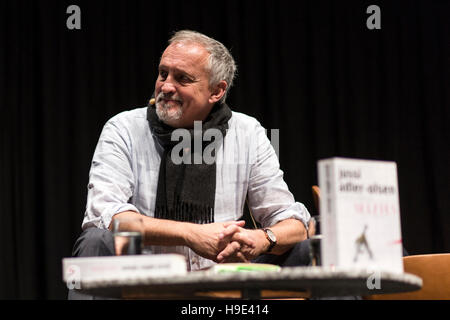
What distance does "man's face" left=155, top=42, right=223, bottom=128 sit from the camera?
2193 millimetres

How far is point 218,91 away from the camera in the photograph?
2.36 meters

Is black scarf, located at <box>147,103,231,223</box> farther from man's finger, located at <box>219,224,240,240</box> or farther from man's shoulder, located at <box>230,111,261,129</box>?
man's finger, located at <box>219,224,240,240</box>

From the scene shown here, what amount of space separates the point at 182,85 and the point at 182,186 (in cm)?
36

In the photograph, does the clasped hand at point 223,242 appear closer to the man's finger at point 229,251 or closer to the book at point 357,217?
the man's finger at point 229,251

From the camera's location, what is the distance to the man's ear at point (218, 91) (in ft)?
7.66

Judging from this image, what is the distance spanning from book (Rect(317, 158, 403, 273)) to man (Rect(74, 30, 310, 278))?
82cm

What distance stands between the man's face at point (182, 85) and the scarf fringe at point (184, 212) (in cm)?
30

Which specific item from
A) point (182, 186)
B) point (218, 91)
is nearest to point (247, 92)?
point (218, 91)

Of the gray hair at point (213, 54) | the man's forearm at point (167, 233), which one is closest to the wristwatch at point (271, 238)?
the man's forearm at point (167, 233)

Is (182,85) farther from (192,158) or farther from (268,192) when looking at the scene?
(268,192)

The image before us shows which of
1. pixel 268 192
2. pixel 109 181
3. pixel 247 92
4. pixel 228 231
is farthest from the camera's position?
pixel 247 92

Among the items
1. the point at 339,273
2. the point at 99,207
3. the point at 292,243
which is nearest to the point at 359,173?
the point at 339,273

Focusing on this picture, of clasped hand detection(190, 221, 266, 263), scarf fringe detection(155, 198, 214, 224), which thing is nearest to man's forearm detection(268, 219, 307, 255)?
clasped hand detection(190, 221, 266, 263)
